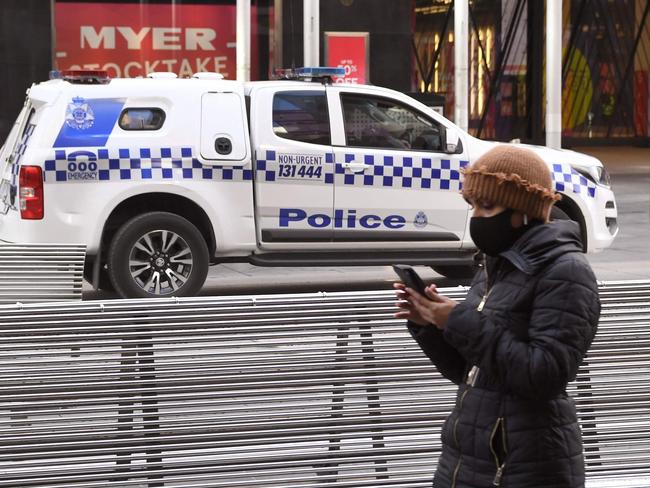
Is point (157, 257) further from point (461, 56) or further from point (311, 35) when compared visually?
point (461, 56)

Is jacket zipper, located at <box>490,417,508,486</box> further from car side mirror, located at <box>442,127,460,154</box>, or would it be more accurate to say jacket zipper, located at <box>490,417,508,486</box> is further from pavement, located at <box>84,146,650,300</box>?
pavement, located at <box>84,146,650,300</box>

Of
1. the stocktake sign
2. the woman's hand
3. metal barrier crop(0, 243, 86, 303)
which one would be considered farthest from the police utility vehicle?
the stocktake sign

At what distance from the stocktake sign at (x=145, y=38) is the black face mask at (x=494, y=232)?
21349 millimetres

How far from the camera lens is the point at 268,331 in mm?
4805

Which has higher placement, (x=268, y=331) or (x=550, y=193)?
(x=550, y=193)

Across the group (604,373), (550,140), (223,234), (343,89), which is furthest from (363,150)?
(550,140)

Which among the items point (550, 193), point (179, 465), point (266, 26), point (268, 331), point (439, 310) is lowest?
point (179, 465)

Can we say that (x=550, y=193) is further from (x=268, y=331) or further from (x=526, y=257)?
(x=268, y=331)

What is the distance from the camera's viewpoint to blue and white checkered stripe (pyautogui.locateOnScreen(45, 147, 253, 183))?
35.9ft

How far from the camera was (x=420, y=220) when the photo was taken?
38.8ft

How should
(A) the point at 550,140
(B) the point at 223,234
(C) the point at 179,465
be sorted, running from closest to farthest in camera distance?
1. (C) the point at 179,465
2. (B) the point at 223,234
3. (A) the point at 550,140

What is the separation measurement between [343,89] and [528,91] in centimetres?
2494

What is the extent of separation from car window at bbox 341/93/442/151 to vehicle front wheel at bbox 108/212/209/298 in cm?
172

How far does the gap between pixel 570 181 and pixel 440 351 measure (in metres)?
8.99
